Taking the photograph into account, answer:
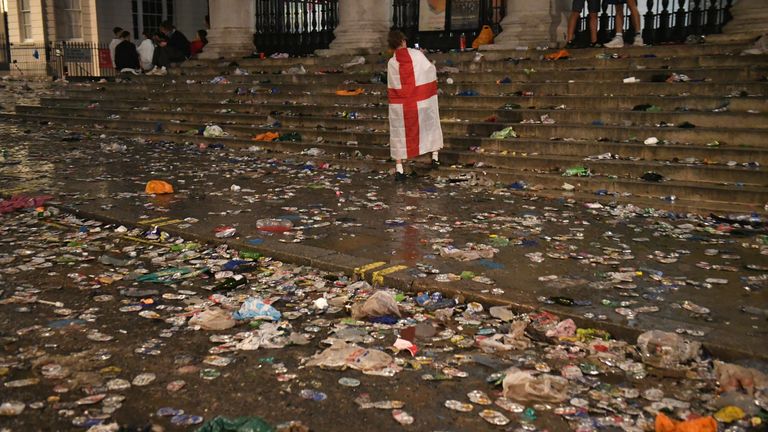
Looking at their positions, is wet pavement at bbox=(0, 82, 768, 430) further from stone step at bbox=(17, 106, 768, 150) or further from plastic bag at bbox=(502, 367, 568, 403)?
stone step at bbox=(17, 106, 768, 150)

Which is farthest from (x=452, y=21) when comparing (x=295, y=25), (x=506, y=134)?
(x=506, y=134)

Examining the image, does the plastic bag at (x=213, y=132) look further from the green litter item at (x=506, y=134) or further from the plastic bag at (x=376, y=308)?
the plastic bag at (x=376, y=308)

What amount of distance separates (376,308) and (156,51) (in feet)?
57.8

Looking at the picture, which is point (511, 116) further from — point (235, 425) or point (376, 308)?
point (235, 425)

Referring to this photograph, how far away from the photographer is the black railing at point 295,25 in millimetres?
20812

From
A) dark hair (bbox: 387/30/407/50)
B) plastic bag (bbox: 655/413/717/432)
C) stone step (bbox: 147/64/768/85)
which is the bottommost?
plastic bag (bbox: 655/413/717/432)

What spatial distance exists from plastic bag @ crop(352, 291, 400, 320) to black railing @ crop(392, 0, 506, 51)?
44.9 ft

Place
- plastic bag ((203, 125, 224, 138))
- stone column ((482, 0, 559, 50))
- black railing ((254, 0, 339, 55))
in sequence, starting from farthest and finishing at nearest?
black railing ((254, 0, 339, 55)), plastic bag ((203, 125, 224, 138)), stone column ((482, 0, 559, 50))

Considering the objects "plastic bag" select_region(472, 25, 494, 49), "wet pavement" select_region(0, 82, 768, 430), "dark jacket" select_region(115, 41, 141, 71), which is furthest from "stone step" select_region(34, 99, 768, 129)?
"plastic bag" select_region(472, 25, 494, 49)

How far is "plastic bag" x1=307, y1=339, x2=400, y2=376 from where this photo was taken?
4027 mm

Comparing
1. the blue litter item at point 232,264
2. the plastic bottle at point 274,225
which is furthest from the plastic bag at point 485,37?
the blue litter item at point 232,264

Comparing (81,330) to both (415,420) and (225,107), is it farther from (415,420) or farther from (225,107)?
(225,107)

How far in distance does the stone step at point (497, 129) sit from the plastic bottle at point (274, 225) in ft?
15.7

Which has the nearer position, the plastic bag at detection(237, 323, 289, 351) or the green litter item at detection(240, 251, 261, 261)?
the plastic bag at detection(237, 323, 289, 351)
